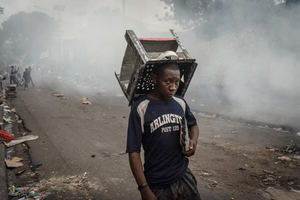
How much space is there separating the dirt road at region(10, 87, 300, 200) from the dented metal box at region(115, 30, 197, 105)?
2022 mm

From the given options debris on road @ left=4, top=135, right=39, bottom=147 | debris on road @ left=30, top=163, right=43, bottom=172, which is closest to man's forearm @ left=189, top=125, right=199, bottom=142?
debris on road @ left=30, top=163, right=43, bottom=172

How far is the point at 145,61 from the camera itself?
1.63 meters

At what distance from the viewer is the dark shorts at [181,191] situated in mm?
1707

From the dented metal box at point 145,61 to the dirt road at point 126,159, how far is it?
202cm

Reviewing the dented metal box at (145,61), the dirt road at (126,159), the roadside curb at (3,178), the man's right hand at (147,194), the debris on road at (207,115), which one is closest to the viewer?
the man's right hand at (147,194)

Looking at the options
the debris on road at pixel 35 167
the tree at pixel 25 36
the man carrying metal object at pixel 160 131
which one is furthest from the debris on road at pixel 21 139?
the tree at pixel 25 36

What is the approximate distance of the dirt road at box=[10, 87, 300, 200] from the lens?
3545 millimetres

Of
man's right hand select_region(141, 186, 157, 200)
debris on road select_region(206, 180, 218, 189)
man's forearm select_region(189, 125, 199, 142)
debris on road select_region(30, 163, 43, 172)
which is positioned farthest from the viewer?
debris on road select_region(30, 163, 43, 172)

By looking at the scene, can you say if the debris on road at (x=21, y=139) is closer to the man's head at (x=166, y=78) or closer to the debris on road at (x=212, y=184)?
the debris on road at (x=212, y=184)

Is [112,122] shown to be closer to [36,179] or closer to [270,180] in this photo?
[36,179]

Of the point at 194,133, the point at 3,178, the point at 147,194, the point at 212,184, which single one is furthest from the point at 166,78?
the point at 3,178

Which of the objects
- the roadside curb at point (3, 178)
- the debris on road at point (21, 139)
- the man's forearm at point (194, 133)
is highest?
the man's forearm at point (194, 133)

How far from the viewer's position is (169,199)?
171 cm

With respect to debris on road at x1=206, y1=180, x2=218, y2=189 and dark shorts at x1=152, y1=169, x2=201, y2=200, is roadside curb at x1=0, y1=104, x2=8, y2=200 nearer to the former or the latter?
dark shorts at x1=152, y1=169, x2=201, y2=200
